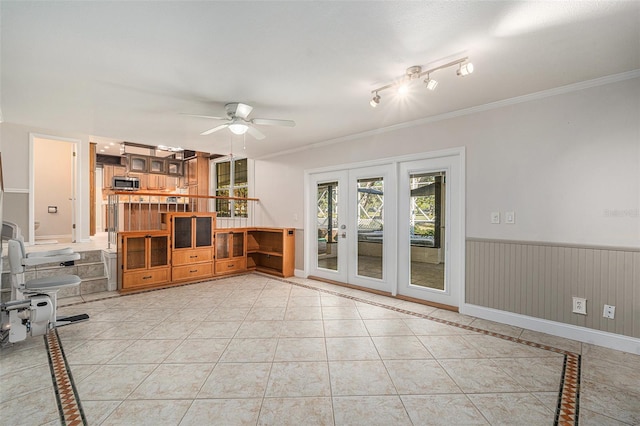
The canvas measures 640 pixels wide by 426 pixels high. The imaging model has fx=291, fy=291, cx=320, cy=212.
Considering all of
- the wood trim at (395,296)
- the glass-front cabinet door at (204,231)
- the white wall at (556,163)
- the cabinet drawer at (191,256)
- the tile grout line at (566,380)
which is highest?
the white wall at (556,163)

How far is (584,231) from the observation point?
9.42 feet

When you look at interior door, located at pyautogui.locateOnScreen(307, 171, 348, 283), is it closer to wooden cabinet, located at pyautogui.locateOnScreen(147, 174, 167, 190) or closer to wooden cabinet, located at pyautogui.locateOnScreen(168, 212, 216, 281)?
wooden cabinet, located at pyautogui.locateOnScreen(168, 212, 216, 281)

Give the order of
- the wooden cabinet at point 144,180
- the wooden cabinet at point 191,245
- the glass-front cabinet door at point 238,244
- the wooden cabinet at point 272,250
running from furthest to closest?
the wooden cabinet at point 144,180 < the glass-front cabinet door at point 238,244 < the wooden cabinet at point 272,250 < the wooden cabinet at point 191,245

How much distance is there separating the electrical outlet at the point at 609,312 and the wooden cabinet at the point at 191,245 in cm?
558

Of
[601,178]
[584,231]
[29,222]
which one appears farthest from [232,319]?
[29,222]

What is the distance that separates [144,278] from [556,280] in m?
5.63

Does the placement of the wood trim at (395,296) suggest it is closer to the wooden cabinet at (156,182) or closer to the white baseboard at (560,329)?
the white baseboard at (560,329)

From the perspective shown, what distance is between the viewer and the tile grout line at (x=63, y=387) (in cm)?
180

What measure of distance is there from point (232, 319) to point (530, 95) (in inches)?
165

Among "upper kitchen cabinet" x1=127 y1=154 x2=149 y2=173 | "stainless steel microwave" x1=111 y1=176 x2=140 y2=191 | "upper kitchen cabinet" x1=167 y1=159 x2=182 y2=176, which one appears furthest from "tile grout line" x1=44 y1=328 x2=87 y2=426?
"upper kitchen cabinet" x1=167 y1=159 x2=182 y2=176

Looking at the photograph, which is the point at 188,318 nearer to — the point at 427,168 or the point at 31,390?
the point at 31,390

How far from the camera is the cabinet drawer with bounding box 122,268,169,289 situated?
4.60 meters

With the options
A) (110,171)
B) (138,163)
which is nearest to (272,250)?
(138,163)

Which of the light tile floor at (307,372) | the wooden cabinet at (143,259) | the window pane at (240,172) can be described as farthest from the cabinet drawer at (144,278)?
the window pane at (240,172)
